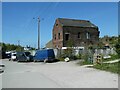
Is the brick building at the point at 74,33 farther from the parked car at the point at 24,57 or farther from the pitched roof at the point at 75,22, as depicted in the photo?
the parked car at the point at 24,57

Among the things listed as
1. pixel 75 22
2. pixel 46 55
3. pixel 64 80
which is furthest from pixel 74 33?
pixel 64 80

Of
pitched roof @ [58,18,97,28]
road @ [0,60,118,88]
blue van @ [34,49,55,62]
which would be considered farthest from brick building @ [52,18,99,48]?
road @ [0,60,118,88]

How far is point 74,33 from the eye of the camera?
66312 mm

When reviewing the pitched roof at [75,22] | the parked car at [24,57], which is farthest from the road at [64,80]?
the pitched roof at [75,22]

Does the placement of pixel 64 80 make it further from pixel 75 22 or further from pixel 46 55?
pixel 75 22

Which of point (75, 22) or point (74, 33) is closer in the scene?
point (74, 33)

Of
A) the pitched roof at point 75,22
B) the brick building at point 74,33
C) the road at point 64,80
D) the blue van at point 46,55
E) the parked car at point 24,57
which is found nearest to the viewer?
the road at point 64,80

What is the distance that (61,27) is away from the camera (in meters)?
64.7

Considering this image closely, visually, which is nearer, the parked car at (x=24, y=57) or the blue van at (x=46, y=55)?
the blue van at (x=46, y=55)

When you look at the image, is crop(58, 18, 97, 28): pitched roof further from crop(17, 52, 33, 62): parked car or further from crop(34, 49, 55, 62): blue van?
crop(34, 49, 55, 62): blue van

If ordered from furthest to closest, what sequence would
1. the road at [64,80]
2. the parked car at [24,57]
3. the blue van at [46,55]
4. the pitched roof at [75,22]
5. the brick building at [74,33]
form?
the pitched roof at [75,22] < the brick building at [74,33] < the parked car at [24,57] < the blue van at [46,55] < the road at [64,80]

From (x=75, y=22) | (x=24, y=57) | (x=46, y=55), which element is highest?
(x=75, y=22)

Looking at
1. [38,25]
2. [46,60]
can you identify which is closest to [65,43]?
[38,25]

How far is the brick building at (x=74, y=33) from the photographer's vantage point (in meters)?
65.0
